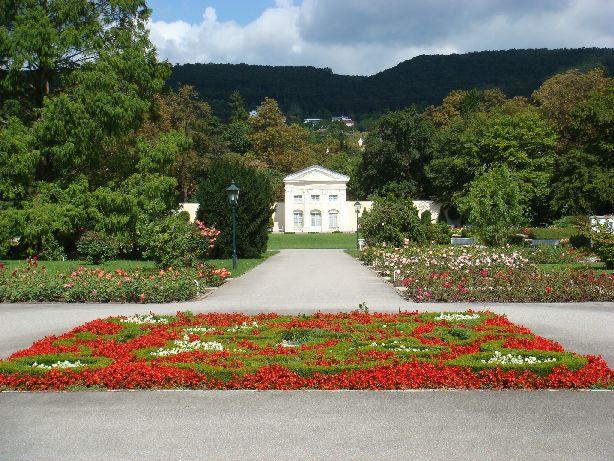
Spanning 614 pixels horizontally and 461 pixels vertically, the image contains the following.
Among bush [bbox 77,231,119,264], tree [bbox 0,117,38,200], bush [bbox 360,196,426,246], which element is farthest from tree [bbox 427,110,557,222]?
tree [bbox 0,117,38,200]

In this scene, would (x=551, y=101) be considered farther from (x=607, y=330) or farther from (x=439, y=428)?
(x=439, y=428)

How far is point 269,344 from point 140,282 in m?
6.85

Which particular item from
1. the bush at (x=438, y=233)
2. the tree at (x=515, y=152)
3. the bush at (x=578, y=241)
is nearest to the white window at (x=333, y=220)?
the tree at (x=515, y=152)

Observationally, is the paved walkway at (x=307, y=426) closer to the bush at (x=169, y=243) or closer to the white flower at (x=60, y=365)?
the white flower at (x=60, y=365)

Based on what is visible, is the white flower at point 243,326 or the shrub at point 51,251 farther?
the shrub at point 51,251

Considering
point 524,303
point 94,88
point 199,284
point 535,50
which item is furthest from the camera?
point 535,50

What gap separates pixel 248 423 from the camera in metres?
6.70

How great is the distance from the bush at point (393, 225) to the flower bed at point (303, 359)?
64.4ft

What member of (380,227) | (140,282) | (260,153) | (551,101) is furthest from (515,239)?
(260,153)

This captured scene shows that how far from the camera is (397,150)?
62.3 metres

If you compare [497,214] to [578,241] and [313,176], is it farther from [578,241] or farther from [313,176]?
[313,176]

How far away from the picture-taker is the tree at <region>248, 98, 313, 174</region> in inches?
2958

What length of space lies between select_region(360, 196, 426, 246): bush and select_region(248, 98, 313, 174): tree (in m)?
43.8

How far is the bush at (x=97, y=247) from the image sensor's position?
88.0ft
